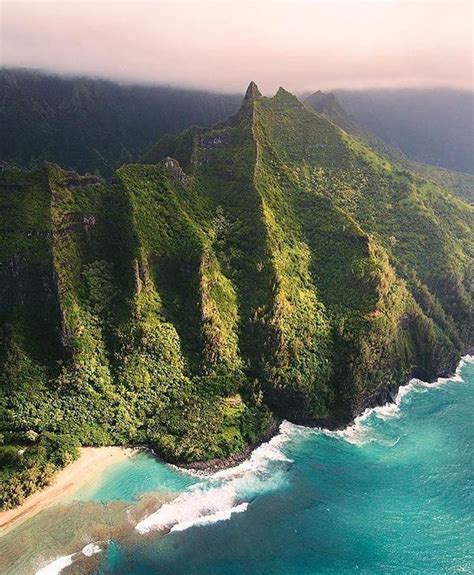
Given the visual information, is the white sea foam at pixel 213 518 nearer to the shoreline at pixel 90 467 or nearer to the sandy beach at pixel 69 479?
the shoreline at pixel 90 467

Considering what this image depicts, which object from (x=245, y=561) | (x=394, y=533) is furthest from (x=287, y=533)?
(x=394, y=533)

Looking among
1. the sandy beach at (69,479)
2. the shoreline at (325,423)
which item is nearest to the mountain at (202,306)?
the shoreline at (325,423)

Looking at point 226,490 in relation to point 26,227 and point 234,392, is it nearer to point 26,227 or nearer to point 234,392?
point 234,392

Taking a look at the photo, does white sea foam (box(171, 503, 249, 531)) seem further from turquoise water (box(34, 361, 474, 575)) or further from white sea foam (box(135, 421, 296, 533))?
turquoise water (box(34, 361, 474, 575))

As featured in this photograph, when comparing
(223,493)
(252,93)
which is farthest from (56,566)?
(252,93)

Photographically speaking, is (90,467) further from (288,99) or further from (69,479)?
(288,99)
